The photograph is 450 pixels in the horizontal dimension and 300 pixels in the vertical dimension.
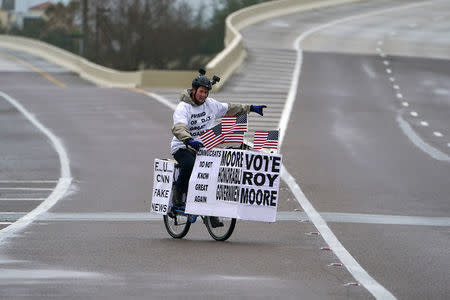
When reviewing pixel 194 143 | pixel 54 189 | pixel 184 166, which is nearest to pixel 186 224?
pixel 184 166

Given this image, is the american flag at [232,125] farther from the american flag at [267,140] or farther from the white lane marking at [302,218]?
the white lane marking at [302,218]

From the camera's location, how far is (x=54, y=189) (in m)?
22.0

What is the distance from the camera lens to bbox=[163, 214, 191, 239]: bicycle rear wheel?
1449 centimetres

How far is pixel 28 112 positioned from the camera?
40.6m

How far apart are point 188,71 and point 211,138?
41129 mm

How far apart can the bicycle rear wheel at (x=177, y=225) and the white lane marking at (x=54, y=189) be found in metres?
1.95

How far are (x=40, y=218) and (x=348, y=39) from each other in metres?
52.9

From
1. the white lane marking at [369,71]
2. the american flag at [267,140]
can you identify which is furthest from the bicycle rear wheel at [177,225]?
the white lane marking at [369,71]

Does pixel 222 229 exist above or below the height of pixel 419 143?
above

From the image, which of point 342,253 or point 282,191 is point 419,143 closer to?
point 282,191

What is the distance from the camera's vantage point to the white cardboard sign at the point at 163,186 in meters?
14.5

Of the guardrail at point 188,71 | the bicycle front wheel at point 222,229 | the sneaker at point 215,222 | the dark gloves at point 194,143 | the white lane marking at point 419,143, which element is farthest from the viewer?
the guardrail at point 188,71

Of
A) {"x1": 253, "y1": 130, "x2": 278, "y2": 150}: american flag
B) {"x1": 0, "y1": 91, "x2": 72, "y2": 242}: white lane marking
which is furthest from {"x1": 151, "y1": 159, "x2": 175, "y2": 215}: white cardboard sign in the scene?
{"x1": 0, "y1": 91, "x2": 72, "y2": 242}: white lane marking

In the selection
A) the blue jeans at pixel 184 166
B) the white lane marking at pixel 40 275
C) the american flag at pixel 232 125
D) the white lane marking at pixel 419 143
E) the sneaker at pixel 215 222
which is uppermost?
the american flag at pixel 232 125
